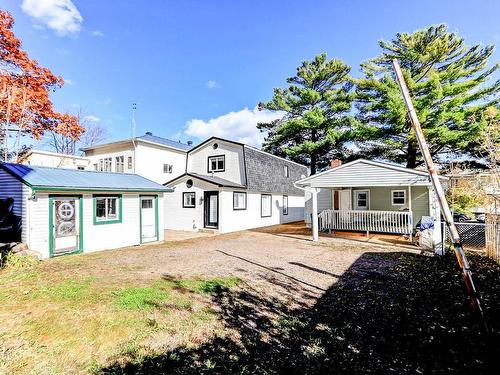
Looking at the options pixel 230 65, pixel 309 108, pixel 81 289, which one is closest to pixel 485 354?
pixel 81 289

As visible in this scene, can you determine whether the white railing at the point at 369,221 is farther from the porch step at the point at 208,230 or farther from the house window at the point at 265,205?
the porch step at the point at 208,230

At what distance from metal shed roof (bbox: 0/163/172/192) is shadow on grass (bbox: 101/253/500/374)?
288 inches

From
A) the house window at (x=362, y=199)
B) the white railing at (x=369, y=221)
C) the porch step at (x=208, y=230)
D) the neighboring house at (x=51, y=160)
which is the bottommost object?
the porch step at (x=208, y=230)

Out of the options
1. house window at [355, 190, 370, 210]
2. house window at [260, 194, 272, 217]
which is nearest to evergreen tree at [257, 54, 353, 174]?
house window at [260, 194, 272, 217]

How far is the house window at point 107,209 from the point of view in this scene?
32.9ft

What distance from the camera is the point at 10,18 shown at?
666 inches

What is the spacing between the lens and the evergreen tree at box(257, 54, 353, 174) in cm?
2525

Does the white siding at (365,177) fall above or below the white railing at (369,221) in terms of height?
above

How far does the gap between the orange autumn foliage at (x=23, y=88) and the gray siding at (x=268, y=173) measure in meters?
16.3

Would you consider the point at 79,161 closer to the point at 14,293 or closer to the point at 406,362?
the point at 14,293

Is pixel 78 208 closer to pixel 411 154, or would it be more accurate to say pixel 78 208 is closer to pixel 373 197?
pixel 373 197

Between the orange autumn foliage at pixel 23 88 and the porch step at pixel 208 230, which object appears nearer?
the porch step at pixel 208 230

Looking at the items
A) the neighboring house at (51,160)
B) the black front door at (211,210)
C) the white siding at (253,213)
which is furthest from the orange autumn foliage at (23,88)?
the white siding at (253,213)

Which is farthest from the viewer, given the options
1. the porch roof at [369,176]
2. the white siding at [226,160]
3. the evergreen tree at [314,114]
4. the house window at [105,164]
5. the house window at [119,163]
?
the evergreen tree at [314,114]
